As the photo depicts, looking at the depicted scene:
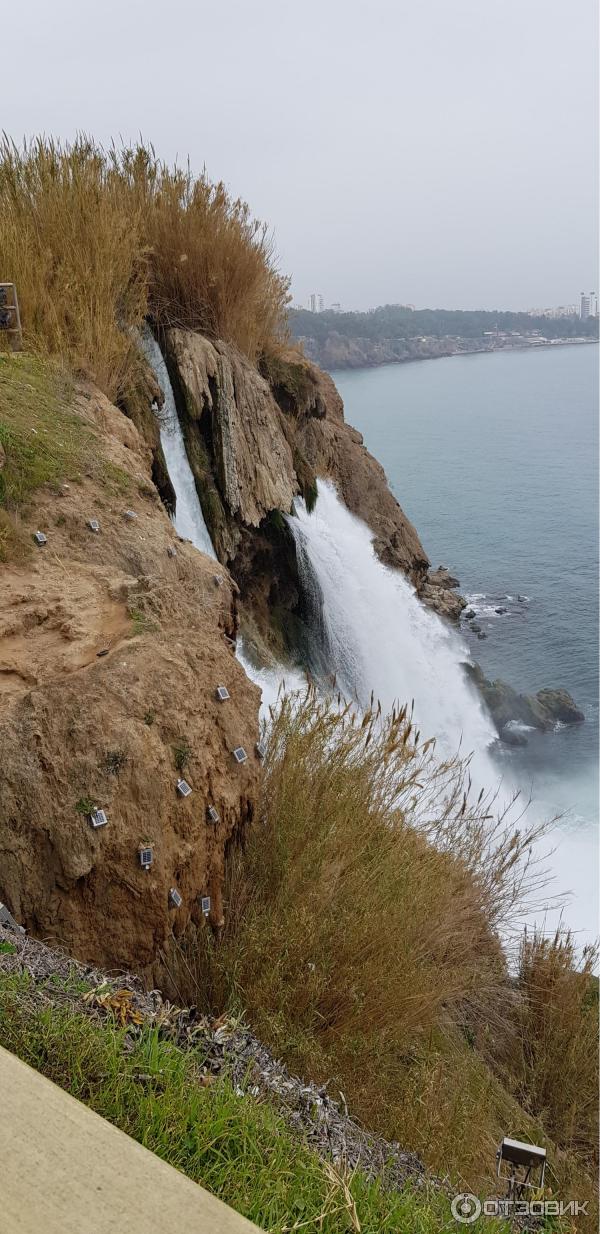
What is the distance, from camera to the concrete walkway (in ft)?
4.57

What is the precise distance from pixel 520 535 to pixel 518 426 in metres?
10.7

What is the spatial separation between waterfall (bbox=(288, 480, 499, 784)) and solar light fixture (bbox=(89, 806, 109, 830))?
3965 mm

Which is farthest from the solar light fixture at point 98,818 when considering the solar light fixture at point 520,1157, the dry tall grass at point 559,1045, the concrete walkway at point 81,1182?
the dry tall grass at point 559,1045

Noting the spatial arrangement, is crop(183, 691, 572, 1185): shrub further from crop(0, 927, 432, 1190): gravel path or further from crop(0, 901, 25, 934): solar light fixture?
crop(0, 901, 25, 934): solar light fixture

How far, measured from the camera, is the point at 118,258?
6.70 metres

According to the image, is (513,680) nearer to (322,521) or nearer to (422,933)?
(322,521)

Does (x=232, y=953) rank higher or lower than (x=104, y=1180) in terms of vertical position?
lower

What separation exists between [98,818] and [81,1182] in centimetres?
161

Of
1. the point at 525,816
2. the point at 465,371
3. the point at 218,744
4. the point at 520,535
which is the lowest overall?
the point at 525,816

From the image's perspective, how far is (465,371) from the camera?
1656 inches

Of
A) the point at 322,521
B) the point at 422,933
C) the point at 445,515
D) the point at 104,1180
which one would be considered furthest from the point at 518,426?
the point at 104,1180

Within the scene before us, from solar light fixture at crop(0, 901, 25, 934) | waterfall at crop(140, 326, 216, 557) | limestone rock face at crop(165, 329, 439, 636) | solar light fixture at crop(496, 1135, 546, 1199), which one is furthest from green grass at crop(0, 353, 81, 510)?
solar light fixture at crop(496, 1135, 546, 1199)

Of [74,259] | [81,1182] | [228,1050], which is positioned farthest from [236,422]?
[81,1182]

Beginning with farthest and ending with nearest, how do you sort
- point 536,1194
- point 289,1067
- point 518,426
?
1. point 518,426
2. point 289,1067
3. point 536,1194
